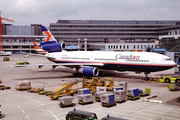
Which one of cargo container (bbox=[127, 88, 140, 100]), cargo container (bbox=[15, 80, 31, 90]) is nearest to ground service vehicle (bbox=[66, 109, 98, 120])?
cargo container (bbox=[127, 88, 140, 100])

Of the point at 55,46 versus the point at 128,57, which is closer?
the point at 128,57

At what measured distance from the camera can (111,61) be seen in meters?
43.5

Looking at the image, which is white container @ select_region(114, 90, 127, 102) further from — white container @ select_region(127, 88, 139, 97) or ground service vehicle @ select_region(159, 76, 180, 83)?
ground service vehicle @ select_region(159, 76, 180, 83)

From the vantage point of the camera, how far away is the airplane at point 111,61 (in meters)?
38.9

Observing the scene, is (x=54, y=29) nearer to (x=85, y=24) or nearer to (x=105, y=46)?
(x=85, y=24)

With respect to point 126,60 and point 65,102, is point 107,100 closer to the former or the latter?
point 65,102

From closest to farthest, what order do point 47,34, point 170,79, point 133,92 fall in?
point 133,92 < point 170,79 < point 47,34

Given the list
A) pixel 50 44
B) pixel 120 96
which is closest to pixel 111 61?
pixel 120 96

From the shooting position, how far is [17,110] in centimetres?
2256

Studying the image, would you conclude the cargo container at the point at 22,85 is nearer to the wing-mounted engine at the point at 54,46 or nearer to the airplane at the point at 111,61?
the airplane at the point at 111,61

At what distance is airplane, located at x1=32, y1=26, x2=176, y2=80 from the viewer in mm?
38875

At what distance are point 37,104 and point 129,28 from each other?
4266 inches

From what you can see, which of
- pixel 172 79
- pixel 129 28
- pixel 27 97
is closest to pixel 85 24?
pixel 129 28

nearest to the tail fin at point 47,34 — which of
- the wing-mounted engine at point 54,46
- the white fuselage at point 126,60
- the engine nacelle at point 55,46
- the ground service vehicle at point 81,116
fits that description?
the wing-mounted engine at point 54,46
